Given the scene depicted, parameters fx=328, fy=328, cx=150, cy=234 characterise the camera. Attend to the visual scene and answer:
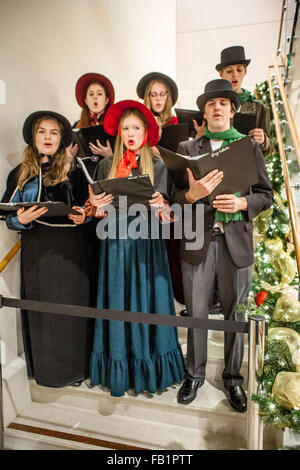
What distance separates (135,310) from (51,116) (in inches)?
49.7

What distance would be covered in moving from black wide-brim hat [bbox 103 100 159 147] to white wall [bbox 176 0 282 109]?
4913 millimetres

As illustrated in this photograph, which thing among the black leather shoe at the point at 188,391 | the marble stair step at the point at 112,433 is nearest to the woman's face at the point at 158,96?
the black leather shoe at the point at 188,391

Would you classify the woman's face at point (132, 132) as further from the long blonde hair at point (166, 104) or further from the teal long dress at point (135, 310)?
the long blonde hair at point (166, 104)

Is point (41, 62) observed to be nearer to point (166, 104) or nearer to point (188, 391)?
point (166, 104)

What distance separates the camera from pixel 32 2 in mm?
2361

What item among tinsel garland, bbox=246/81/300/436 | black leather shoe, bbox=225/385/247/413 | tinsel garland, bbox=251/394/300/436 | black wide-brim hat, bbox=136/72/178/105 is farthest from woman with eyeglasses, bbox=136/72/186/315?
tinsel garland, bbox=251/394/300/436

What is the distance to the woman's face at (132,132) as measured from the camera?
1.87 metres

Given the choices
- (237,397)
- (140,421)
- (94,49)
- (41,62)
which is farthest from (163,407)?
(94,49)

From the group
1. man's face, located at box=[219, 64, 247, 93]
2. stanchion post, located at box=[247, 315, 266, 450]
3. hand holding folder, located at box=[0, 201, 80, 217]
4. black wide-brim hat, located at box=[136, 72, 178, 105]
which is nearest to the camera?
stanchion post, located at box=[247, 315, 266, 450]

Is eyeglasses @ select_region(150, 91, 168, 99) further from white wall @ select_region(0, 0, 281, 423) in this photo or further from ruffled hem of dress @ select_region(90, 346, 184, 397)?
ruffled hem of dress @ select_region(90, 346, 184, 397)

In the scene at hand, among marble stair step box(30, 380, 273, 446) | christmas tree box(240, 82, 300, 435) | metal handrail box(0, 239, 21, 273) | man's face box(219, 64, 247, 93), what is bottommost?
marble stair step box(30, 380, 273, 446)

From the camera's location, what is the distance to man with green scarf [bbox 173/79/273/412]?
1759mm

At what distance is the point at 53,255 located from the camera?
207 centimetres

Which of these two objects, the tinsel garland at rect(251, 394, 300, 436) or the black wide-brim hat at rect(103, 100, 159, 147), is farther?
the black wide-brim hat at rect(103, 100, 159, 147)
